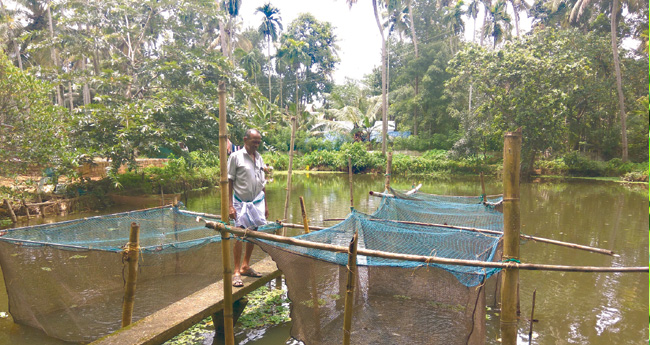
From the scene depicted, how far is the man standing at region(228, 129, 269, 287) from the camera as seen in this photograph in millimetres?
3389

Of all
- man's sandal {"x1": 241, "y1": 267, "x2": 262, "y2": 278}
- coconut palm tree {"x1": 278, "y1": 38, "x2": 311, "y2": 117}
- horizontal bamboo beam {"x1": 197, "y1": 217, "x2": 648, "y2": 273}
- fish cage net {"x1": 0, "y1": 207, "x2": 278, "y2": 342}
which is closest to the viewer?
horizontal bamboo beam {"x1": 197, "y1": 217, "x2": 648, "y2": 273}

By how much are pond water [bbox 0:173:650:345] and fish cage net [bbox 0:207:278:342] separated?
24cm

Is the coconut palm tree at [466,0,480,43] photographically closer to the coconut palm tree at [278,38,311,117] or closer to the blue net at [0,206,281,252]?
the coconut palm tree at [278,38,311,117]

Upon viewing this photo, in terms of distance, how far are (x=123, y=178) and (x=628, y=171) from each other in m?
19.9

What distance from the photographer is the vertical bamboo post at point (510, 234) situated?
7.30 feet

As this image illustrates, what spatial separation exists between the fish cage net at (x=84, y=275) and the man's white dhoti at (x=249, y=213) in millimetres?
325

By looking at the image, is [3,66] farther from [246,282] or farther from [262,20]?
[262,20]

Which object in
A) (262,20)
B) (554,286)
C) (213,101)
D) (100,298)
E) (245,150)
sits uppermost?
(262,20)

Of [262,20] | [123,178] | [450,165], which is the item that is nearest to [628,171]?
[450,165]

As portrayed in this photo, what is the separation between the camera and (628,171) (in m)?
16.1

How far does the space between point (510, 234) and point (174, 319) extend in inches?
94.3

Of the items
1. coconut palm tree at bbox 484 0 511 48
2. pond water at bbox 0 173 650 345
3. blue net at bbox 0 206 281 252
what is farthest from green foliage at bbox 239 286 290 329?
coconut palm tree at bbox 484 0 511 48

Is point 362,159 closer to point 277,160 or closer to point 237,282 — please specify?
point 277,160

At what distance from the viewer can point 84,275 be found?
3.31 m
